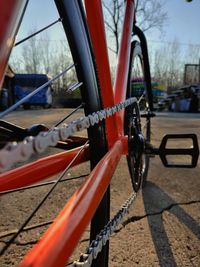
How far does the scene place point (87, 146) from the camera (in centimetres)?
118

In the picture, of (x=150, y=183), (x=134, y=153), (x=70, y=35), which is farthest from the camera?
(x=150, y=183)

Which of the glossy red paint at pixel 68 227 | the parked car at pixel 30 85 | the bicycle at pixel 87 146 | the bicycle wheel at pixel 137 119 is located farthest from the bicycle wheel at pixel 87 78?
the bicycle wheel at pixel 137 119

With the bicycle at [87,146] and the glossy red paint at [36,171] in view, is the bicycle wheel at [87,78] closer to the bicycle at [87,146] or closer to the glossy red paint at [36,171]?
the bicycle at [87,146]

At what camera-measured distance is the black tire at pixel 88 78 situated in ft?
3.00

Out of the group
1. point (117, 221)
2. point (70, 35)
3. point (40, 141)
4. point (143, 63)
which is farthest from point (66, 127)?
point (143, 63)

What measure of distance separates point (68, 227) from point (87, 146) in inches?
19.0

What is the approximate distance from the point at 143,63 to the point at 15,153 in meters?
1.95

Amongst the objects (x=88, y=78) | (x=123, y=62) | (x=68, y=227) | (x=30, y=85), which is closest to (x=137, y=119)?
(x=123, y=62)

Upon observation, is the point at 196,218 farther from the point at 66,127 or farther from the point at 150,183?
the point at 66,127

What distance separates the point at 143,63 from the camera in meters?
2.33

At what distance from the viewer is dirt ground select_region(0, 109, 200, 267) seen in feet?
5.20

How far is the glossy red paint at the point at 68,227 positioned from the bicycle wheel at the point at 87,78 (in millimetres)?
104

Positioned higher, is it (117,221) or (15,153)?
(15,153)

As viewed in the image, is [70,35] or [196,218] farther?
[196,218]
